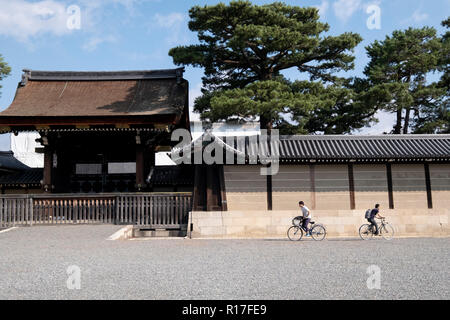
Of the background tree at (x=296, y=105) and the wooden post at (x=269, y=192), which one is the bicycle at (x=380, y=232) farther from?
the background tree at (x=296, y=105)

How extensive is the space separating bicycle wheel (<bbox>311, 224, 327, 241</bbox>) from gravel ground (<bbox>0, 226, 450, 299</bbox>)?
→ 2.83 m

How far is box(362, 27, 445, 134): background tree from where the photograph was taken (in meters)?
23.6

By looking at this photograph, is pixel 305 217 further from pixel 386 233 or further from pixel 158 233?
pixel 158 233

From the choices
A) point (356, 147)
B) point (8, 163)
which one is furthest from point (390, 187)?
point (8, 163)

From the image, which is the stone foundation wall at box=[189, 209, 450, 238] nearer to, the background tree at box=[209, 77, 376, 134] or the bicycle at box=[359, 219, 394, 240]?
the bicycle at box=[359, 219, 394, 240]

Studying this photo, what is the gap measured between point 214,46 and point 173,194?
8452 mm

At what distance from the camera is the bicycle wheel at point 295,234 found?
553 inches

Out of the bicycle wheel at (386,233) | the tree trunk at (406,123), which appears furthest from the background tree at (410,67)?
the bicycle wheel at (386,233)

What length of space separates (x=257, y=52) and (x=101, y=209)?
10974 mm

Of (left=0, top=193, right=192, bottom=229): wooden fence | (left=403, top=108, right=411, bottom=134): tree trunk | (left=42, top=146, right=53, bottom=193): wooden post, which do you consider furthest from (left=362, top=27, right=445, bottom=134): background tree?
(left=42, top=146, right=53, bottom=193): wooden post

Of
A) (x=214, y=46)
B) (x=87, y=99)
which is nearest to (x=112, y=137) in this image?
(x=87, y=99)

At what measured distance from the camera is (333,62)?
66.7 ft

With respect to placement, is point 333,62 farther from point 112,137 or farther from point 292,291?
point 292,291

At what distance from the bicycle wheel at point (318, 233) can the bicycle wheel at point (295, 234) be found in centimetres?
49
